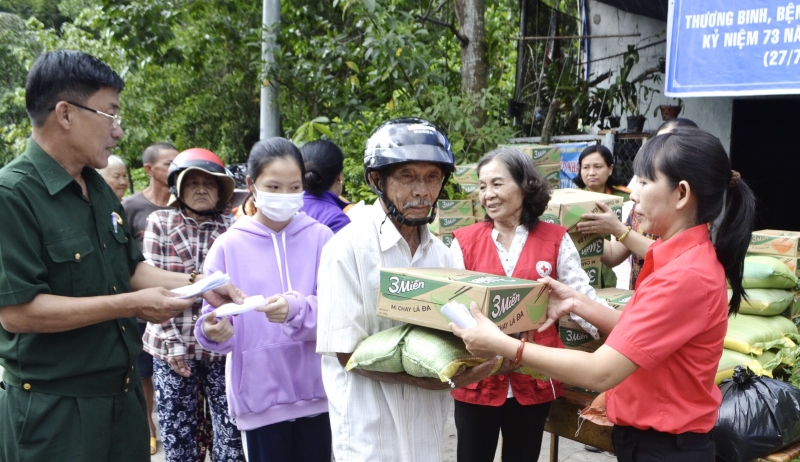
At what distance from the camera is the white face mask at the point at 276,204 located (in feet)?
10.2

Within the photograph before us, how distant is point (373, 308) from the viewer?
7.55 ft

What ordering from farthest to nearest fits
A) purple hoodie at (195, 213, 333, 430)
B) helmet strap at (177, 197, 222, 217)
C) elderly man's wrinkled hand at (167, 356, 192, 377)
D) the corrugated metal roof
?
the corrugated metal roof
helmet strap at (177, 197, 222, 217)
elderly man's wrinkled hand at (167, 356, 192, 377)
purple hoodie at (195, 213, 333, 430)

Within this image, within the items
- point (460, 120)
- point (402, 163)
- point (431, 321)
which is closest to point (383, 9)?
point (460, 120)

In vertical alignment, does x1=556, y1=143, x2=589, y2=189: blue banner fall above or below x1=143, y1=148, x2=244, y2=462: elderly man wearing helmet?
above

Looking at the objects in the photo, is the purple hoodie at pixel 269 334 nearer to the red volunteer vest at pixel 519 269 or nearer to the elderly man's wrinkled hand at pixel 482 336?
the red volunteer vest at pixel 519 269

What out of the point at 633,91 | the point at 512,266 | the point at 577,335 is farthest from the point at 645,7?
the point at 577,335

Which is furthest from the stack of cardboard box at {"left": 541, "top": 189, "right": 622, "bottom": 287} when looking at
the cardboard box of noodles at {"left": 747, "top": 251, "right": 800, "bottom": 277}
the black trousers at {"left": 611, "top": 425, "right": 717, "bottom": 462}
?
→ the cardboard box of noodles at {"left": 747, "top": 251, "right": 800, "bottom": 277}

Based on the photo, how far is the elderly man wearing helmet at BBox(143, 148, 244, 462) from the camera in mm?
3338

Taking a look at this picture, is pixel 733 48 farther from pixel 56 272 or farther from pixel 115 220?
pixel 56 272

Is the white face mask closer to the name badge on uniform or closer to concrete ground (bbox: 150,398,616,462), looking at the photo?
the name badge on uniform

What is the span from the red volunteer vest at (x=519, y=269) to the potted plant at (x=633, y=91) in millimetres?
5257

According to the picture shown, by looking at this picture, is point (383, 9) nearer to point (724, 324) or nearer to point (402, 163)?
point (402, 163)

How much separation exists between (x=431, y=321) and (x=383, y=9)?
530 centimetres

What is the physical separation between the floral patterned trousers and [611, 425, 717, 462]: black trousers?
1.99 m
